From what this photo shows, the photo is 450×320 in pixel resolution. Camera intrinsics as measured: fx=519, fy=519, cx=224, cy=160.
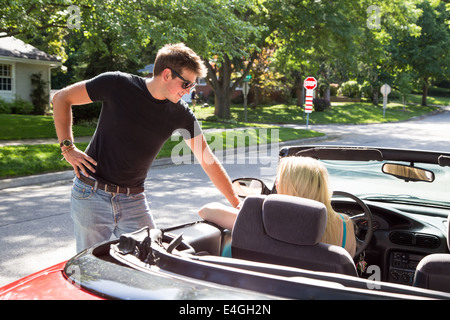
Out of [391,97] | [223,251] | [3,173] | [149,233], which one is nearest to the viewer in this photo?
[149,233]

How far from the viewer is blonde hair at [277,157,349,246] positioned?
2693 millimetres

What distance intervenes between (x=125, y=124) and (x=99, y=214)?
58cm

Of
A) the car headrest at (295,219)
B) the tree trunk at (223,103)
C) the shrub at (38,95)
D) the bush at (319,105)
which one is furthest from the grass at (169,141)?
the car headrest at (295,219)

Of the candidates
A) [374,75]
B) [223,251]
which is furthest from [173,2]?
[374,75]

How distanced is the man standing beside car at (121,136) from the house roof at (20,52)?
2704 centimetres

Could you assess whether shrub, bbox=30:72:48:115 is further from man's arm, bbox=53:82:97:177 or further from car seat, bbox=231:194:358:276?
car seat, bbox=231:194:358:276

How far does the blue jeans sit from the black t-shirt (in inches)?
4.0

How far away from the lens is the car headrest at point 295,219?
220cm

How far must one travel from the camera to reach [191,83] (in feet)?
10.1

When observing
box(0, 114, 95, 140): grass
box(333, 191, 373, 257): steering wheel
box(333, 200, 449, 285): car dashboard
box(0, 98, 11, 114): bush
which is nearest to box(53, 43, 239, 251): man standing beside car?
box(333, 191, 373, 257): steering wheel

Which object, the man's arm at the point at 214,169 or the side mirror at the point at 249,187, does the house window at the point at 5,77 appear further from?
the man's arm at the point at 214,169

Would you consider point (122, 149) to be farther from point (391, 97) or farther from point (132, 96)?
point (391, 97)

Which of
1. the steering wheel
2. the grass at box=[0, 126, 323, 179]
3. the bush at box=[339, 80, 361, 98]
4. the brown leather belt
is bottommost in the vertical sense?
the grass at box=[0, 126, 323, 179]
